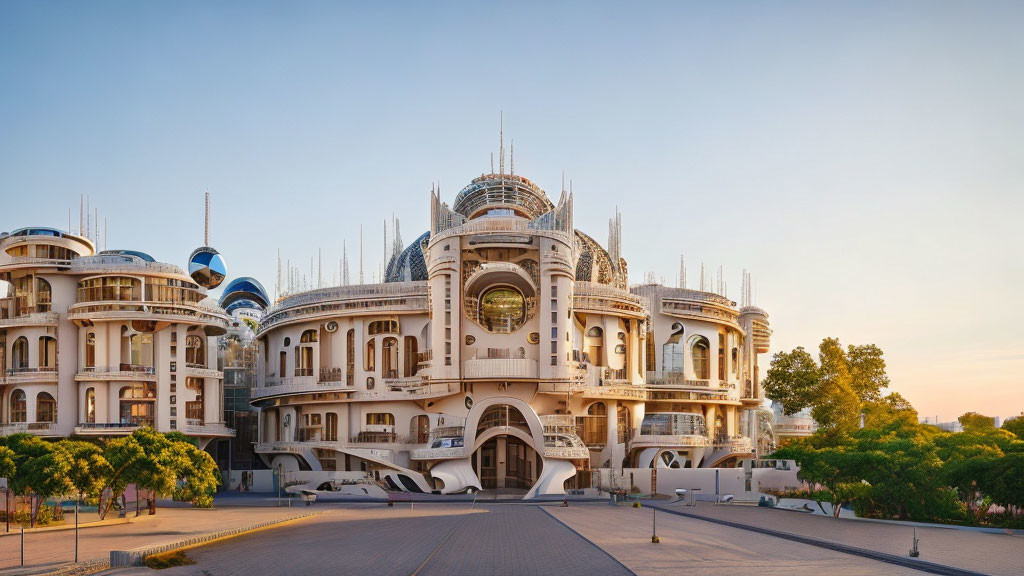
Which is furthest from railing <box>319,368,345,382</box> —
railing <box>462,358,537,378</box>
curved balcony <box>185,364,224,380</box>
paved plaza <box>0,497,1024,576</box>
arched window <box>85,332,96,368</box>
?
paved plaza <box>0,497,1024,576</box>

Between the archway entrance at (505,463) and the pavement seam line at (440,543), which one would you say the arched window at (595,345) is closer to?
the archway entrance at (505,463)

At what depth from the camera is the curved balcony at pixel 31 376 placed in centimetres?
6300

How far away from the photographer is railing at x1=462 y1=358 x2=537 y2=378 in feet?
213

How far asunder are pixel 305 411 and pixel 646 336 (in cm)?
2884

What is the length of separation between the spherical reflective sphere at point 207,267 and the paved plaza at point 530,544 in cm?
4134

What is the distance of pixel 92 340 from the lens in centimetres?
6456

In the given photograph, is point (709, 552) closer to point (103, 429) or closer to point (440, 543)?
point (440, 543)

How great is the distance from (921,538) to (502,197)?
5153 cm

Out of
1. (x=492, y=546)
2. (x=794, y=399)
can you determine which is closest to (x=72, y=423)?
→ (x=492, y=546)

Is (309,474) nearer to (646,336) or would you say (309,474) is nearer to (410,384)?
(410,384)

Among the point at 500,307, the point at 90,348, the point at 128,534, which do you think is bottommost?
the point at 128,534

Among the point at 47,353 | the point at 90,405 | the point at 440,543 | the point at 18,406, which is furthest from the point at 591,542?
the point at 18,406

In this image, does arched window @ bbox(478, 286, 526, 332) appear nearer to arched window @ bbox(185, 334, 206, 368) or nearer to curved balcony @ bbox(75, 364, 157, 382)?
arched window @ bbox(185, 334, 206, 368)

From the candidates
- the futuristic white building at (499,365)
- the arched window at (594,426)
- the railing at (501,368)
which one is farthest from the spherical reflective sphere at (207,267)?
the arched window at (594,426)
